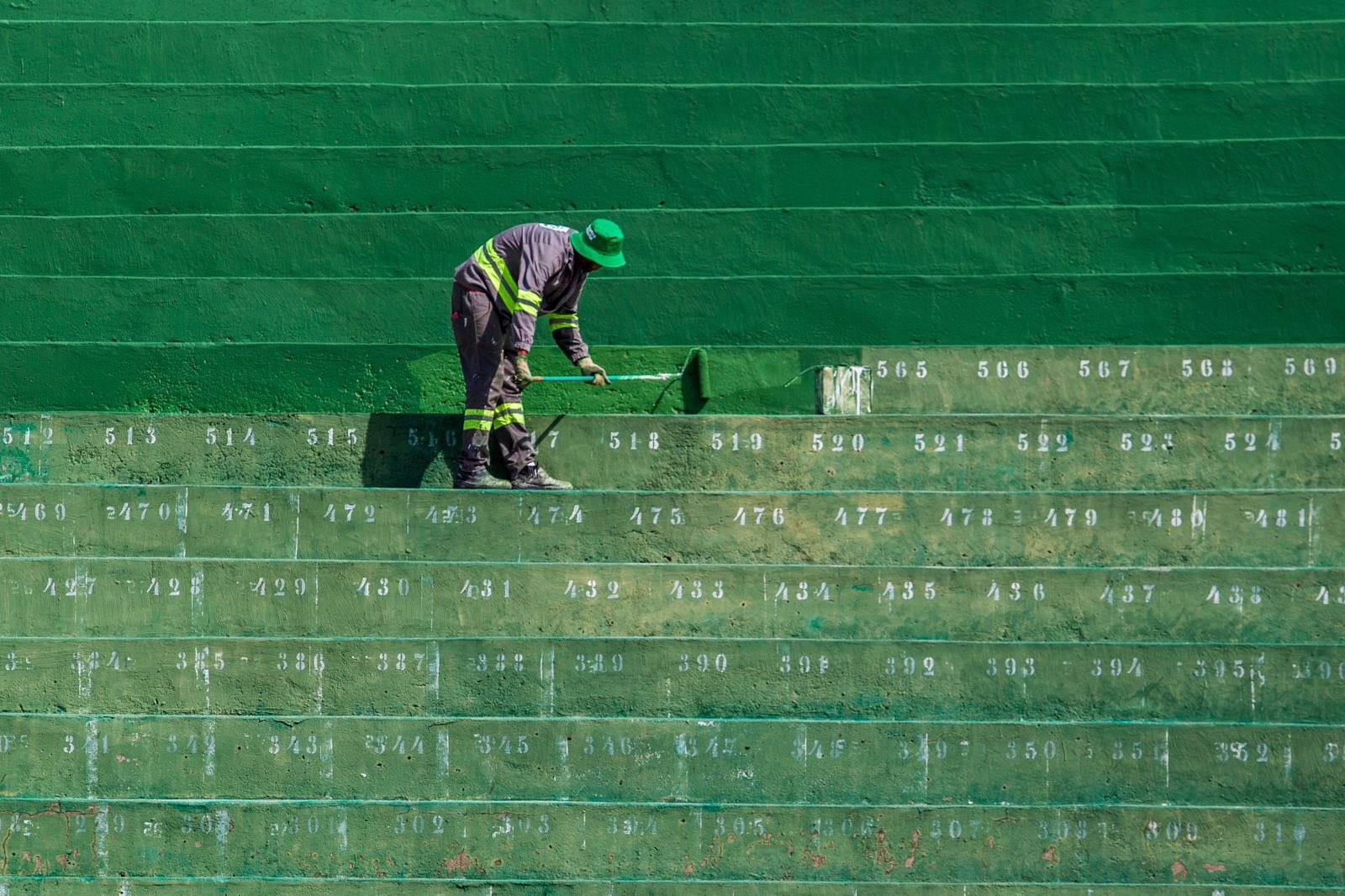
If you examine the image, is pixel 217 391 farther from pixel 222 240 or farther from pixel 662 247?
pixel 662 247

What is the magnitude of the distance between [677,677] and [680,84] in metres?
3.99

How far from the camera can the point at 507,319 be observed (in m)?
8.70

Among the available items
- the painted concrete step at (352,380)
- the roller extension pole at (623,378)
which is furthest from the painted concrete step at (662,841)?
the painted concrete step at (352,380)

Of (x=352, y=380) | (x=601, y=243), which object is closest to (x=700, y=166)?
(x=601, y=243)

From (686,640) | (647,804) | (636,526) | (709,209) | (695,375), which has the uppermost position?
(709,209)

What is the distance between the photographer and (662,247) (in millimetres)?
9898

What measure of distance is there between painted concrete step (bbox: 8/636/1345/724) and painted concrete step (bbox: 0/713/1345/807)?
0.39ft

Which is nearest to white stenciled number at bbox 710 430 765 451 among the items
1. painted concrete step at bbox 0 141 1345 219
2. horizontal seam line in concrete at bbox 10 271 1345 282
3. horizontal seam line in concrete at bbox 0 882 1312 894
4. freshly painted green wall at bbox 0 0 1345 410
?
horizontal seam line in concrete at bbox 10 271 1345 282

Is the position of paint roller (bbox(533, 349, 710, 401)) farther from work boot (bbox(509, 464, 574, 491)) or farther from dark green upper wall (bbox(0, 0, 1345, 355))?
work boot (bbox(509, 464, 574, 491))

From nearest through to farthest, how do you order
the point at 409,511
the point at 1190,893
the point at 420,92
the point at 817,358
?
1. the point at 1190,893
2. the point at 409,511
3. the point at 817,358
4. the point at 420,92

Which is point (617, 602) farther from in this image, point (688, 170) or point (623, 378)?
point (688, 170)

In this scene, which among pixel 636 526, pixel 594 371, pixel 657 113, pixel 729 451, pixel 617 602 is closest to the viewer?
pixel 617 602

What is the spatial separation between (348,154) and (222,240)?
0.90m

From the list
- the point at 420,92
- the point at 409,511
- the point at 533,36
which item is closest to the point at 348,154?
the point at 420,92
